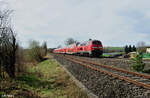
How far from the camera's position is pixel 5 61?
947 centimetres

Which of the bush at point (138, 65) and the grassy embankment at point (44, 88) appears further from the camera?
the bush at point (138, 65)

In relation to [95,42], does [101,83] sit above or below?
below

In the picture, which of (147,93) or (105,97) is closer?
(147,93)

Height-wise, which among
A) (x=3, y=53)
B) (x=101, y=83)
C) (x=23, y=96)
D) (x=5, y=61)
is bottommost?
(x=23, y=96)

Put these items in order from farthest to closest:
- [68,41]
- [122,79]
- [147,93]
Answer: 1. [68,41]
2. [122,79]
3. [147,93]

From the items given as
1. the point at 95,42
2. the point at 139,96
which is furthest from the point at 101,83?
the point at 95,42

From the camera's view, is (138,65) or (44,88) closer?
(44,88)

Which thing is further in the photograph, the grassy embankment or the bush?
the bush

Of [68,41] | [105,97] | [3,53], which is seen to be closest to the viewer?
[105,97]

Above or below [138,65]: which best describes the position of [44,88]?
below

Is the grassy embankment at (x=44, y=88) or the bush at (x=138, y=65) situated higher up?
the bush at (x=138, y=65)

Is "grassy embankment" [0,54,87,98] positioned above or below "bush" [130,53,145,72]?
below

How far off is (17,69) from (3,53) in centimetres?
462

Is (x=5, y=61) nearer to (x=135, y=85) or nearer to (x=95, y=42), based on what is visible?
(x=135, y=85)
